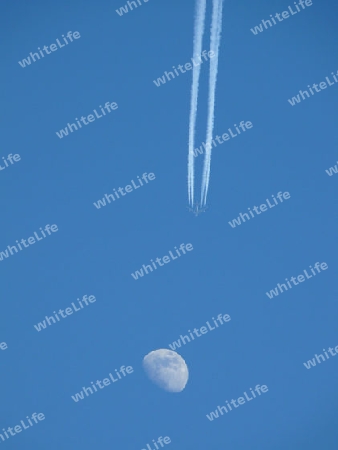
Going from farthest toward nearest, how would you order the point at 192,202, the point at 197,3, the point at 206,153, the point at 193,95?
1. the point at 192,202
2. the point at 206,153
3. the point at 193,95
4. the point at 197,3

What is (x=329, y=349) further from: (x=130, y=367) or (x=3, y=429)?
(x=3, y=429)

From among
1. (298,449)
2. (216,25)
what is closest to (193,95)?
(216,25)

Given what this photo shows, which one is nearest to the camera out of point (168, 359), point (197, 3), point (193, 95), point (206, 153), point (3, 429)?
point (197, 3)

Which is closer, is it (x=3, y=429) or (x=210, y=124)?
(x=210, y=124)

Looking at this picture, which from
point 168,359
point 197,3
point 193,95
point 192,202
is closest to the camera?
point 197,3

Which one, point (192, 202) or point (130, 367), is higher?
point (192, 202)

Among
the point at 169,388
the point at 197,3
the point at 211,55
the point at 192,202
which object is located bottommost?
the point at 169,388

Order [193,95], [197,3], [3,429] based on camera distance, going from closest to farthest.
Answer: [197,3]
[193,95]
[3,429]

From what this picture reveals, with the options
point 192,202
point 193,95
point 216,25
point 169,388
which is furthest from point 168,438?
point 216,25

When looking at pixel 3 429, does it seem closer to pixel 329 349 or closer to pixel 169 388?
pixel 169 388
